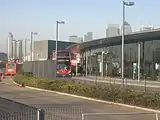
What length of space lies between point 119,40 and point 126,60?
3.17 metres

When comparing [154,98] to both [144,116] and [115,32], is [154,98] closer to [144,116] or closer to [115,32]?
[144,116]

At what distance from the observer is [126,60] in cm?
5562

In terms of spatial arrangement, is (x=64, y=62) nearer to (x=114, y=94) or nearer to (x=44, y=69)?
(x=44, y=69)

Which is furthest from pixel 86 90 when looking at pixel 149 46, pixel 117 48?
pixel 117 48

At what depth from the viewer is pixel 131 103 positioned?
2253cm

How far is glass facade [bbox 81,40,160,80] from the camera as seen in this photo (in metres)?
49.8

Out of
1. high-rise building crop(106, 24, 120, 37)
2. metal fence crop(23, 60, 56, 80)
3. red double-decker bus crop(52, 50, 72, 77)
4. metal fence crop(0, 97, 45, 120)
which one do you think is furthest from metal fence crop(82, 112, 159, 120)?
high-rise building crop(106, 24, 120, 37)

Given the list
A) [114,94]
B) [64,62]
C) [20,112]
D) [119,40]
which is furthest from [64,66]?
[20,112]

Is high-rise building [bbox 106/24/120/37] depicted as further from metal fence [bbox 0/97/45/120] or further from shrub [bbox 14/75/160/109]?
metal fence [bbox 0/97/45/120]

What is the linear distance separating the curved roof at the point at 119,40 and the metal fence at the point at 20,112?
36.1m

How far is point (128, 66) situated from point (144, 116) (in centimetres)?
4088

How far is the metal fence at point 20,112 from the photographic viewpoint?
27.6 ft

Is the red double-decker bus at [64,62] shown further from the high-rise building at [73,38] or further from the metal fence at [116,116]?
the metal fence at [116,116]

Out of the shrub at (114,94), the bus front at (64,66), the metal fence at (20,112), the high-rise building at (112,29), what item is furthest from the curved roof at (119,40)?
the metal fence at (20,112)
